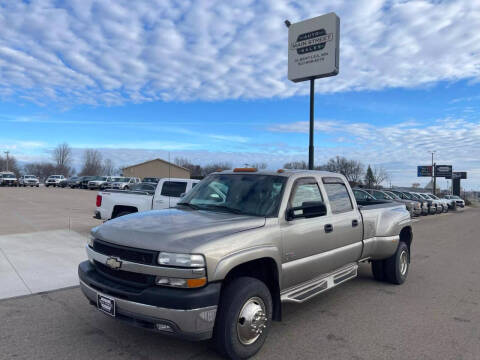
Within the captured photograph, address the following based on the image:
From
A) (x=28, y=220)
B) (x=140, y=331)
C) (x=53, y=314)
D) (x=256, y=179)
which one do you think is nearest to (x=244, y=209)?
(x=256, y=179)

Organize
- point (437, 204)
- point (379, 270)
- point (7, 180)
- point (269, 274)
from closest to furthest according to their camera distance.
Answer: point (269, 274)
point (379, 270)
point (437, 204)
point (7, 180)

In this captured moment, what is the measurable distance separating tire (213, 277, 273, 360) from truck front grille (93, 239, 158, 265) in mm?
723

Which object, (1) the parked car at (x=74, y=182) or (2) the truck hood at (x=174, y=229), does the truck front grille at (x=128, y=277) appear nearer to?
(2) the truck hood at (x=174, y=229)

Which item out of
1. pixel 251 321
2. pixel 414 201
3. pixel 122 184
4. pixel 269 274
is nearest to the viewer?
pixel 251 321

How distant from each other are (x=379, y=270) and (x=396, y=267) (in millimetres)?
296

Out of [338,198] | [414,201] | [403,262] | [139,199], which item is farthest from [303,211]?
[414,201]

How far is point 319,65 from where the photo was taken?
15188 millimetres

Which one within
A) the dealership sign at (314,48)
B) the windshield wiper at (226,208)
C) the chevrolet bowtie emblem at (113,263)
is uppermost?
the dealership sign at (314,48)

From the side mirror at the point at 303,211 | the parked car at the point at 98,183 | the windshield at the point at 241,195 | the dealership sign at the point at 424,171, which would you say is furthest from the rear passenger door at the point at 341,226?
the dealership sign at the point at 424,171

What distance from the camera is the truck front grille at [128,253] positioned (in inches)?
124

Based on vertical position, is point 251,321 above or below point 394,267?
above

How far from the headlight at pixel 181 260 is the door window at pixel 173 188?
6797 mm

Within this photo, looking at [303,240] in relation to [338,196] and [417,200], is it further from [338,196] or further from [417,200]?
[417,200]

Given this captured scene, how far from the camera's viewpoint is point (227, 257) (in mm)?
3238
